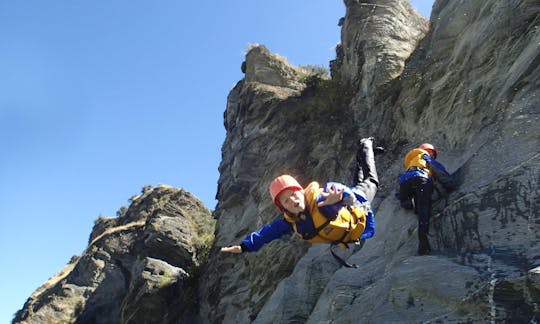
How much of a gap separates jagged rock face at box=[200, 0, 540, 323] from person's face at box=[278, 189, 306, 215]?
1756 millimetres

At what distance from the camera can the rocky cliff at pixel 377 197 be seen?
6.78 meters

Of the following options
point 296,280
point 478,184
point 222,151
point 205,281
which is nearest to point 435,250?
point 478,184

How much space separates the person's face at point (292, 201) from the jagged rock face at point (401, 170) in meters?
1.76

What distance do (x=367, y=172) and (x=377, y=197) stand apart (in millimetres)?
3599

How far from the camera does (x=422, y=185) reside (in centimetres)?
823

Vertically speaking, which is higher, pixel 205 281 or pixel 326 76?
pixel 326 76

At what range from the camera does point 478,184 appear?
25.4 ft

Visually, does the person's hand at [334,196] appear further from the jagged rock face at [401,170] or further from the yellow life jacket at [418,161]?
the yellow life jacket at [418,161]

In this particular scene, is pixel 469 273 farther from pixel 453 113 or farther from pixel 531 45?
pixel 453 113

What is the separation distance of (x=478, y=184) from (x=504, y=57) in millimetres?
3560

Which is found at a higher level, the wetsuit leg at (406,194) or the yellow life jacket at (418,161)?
the yellow life jacket at (418,161)

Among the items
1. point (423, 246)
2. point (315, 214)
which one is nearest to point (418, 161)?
point (423, 246)

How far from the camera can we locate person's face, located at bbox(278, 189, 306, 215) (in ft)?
23.1

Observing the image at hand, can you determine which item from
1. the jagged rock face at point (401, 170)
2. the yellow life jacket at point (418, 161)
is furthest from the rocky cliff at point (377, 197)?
the yellow life jacket at point (418, 161)
